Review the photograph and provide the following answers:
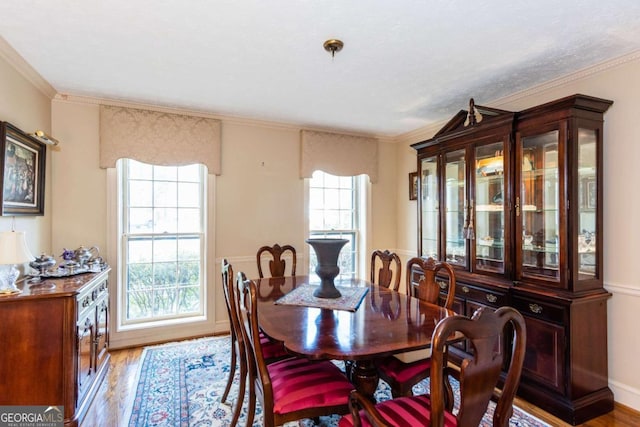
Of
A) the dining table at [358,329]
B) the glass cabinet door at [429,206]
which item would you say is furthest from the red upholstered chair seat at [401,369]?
the glass cabinet door at [429,206]

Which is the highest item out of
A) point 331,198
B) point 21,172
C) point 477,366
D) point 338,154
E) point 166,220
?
point 338,154

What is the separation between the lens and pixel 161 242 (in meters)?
3.62

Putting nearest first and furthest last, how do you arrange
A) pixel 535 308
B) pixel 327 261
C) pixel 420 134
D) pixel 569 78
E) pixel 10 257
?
pixel 10 257, pixel 327 261, pixel 535 308, pixel 569 78, pixel 420 134

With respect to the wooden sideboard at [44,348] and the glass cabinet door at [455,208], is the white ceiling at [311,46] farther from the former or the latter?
the wooden sideboard at [44,348]

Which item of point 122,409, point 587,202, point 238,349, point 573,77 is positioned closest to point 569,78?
point 573,77

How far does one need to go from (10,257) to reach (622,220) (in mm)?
3979

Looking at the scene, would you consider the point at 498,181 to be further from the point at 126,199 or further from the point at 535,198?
the point at 126,199

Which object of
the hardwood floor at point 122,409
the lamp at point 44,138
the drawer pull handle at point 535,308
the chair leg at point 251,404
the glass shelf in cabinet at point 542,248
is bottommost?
the hardwood floor at point 122,409

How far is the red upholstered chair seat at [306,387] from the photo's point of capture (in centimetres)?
164

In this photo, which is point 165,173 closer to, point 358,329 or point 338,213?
point 338,213

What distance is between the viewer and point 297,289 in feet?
8.69

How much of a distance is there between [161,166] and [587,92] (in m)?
3.87

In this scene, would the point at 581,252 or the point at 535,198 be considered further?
the point at 535,198

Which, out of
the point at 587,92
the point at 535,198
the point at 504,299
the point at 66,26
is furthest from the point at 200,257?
the point at 587,92
